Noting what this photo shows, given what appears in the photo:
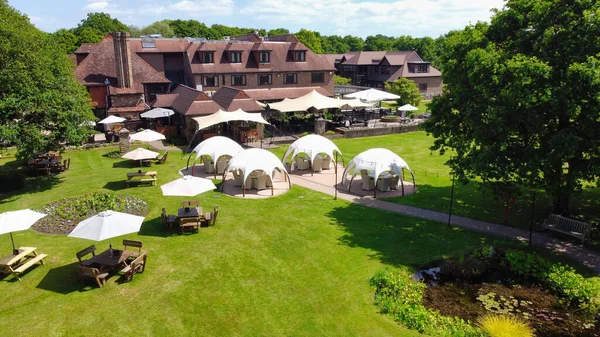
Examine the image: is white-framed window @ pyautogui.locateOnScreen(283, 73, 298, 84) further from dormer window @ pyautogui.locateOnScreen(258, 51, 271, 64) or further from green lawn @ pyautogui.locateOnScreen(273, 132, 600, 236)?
green lawn @ pyautogui.locateOnScreen(273, 132, 600, 236)

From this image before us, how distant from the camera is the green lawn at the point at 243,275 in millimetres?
12531

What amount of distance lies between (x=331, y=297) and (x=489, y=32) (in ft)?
46.0

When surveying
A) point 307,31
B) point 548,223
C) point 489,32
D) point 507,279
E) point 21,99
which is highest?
point 307,31

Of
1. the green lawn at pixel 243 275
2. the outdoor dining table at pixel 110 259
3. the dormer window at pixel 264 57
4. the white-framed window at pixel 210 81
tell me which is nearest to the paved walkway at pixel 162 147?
the green lawn at pixel 243 275

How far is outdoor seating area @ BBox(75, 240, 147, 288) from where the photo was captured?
47.5 feet

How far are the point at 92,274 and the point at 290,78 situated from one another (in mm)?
41804

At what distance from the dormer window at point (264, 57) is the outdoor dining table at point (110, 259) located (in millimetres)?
38985

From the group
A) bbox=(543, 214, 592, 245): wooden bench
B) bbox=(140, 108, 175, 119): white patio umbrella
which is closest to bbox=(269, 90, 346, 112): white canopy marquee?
bbox=(140, 108, 175, 119): white patio umbrella

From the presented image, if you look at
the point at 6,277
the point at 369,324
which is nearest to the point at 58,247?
the point at 6,277

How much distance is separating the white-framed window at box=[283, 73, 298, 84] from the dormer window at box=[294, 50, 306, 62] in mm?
2205

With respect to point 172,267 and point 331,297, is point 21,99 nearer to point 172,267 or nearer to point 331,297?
point 172,267

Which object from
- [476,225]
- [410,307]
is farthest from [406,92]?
[410,307]

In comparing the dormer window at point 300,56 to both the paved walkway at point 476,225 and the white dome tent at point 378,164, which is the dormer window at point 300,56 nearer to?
the paved walkway at point 476,225

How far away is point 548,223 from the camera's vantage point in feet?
61.3
